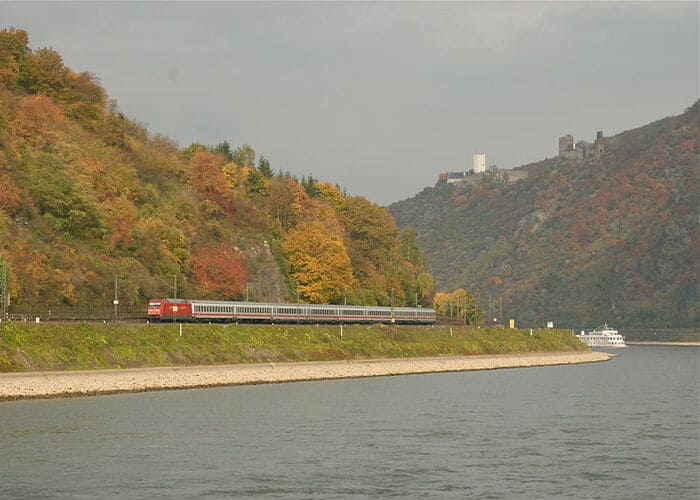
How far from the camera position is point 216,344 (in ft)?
336

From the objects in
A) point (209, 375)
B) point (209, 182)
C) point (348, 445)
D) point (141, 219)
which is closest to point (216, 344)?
point (209, 375)

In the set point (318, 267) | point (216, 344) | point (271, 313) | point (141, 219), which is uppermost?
point (141, 219)

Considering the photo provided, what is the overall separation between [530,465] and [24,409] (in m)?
30.6

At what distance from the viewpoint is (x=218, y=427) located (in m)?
61.2

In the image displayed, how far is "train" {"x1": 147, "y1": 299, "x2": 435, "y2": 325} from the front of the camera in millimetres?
112000

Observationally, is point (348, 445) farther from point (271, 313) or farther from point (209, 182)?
point (209, 182)

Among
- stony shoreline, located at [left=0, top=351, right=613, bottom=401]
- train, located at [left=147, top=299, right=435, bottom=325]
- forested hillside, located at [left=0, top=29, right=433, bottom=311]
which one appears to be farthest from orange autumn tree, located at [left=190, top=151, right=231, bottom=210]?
stony shoreline, located at [left=0, top=351, right=613, bottom=401]

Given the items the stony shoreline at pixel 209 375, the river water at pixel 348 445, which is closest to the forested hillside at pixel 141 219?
the stony shoreline at pixel 209 375

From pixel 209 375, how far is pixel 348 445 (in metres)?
37.1

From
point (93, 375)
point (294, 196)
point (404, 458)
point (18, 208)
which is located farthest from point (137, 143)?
point (404, 458)

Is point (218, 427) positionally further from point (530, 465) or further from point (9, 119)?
point (9, 119)

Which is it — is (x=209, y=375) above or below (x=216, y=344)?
below

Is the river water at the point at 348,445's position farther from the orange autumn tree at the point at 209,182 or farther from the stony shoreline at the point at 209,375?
the orange autumn tree at the point at 209,182

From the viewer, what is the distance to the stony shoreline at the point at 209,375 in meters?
75.7
